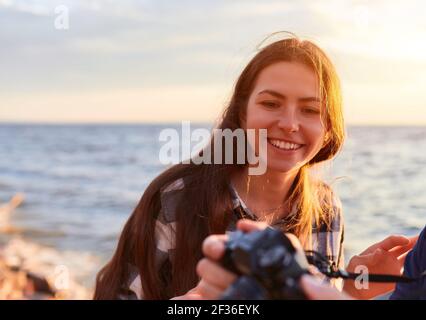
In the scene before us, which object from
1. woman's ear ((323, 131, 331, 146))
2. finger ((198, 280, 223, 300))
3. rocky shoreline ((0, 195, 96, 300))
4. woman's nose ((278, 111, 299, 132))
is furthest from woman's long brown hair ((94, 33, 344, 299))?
rocky shoreline ((0, 195, 96, 300))

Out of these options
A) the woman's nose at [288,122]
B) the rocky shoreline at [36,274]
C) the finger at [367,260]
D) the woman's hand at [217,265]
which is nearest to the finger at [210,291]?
the woman's hand at [217,265]

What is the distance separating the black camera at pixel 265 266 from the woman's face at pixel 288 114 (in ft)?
4.79

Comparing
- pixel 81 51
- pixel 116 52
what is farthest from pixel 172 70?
pixel 81 51

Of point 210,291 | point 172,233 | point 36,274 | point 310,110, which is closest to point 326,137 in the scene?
point 310,110

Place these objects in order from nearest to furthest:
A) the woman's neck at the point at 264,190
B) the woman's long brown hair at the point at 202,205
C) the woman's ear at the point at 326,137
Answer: the woman's long brown hair at the point at 202,205 < the woman's neck at the point at 264,190 < the woman's ear at the point at 326,137

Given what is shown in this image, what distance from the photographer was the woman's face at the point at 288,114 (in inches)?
104

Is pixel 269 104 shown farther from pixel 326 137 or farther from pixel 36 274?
pixel 36 274

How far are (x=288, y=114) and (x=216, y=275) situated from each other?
144cm

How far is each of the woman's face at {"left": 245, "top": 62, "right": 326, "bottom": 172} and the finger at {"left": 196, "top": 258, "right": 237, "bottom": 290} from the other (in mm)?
1388

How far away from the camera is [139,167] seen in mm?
16359

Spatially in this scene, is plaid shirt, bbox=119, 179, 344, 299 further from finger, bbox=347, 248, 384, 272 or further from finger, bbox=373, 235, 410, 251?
finger, bbox=373, 235, 410, 251

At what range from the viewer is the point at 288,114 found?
2648 mm

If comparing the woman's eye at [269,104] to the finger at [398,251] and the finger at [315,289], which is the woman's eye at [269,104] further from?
the finger at [315,289]

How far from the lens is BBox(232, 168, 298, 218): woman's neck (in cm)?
283
